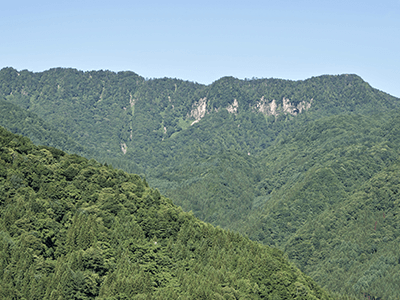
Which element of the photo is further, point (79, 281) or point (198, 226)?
point (198, 226)

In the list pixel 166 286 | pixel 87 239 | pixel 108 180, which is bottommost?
pixel 166 286

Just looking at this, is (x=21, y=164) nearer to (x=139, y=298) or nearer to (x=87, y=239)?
(x=87, y=239)

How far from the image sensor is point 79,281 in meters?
110

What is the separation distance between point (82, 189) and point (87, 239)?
85.3ft

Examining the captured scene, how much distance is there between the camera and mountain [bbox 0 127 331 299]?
366 feet

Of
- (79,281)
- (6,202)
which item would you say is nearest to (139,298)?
(79,281)

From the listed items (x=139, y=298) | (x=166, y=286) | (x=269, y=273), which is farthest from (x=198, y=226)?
(x=139, y=298)

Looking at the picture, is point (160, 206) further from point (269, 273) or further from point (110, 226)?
point (269, 273)

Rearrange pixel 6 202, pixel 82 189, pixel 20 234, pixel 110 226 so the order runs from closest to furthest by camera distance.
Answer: pixel 20 234 → pixel 6 202 → pixel 110 226 → pixel 82 189

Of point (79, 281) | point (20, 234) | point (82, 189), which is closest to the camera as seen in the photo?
point (79, 281)

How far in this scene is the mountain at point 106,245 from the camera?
111625 millimetres

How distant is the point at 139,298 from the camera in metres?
112

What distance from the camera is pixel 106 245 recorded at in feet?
421

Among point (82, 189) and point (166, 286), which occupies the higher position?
point (82, 189)
